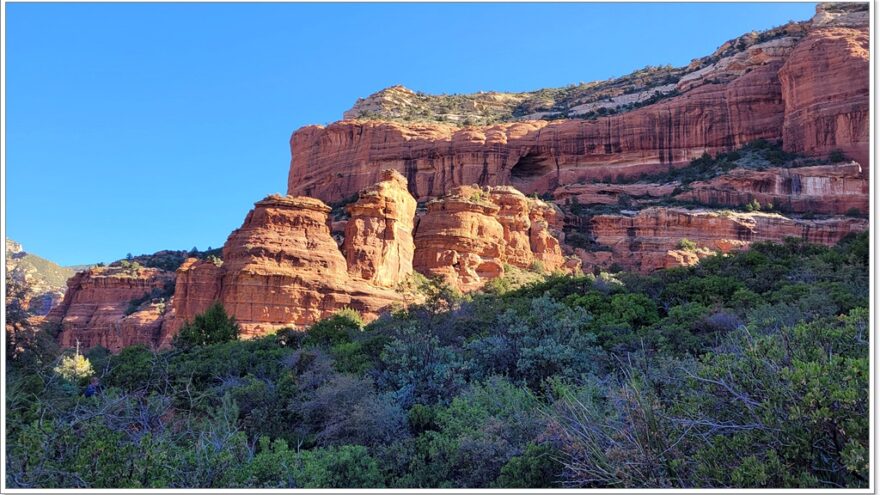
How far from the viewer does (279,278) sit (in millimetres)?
29172

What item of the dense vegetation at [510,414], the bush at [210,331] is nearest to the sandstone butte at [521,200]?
the bush at [210,331]

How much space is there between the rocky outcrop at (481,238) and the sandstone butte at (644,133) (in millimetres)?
15354

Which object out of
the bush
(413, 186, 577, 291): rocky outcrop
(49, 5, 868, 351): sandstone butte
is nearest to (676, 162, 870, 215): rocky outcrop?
(49, 5, 868, 351): sandstone butte

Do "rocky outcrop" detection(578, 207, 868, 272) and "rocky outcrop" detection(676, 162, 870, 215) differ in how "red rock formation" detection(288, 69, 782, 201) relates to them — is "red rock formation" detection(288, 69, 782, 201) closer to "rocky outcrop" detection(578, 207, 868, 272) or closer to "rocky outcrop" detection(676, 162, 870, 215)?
A: "rocky outcrop" detection(676, 162, 870, 215)

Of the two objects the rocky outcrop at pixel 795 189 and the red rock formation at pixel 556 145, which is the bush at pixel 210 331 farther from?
the rocky outcrop at pixel 795 189

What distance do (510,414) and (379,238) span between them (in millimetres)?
26123

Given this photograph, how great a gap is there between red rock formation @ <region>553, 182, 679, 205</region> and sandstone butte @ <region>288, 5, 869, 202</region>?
14.0ft

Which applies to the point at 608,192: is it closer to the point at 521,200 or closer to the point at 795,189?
the point at 521,200

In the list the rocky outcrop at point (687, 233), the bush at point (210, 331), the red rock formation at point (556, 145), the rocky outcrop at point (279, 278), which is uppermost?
the red rock formation at point (556, 145)

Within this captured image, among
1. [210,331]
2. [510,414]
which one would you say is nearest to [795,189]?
[210,331]

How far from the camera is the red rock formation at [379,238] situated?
32.4 meters

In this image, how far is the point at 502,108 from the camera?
273 feet

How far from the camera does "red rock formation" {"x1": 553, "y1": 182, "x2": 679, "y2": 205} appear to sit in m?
50.2

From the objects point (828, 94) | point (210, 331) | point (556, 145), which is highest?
point (828, 94)
